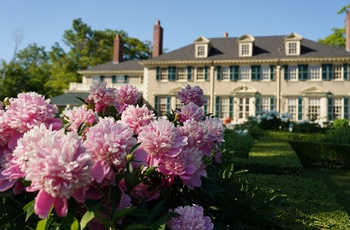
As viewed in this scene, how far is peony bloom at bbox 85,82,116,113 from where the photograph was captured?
93.2 inches

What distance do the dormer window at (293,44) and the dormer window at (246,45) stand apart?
2677 mm

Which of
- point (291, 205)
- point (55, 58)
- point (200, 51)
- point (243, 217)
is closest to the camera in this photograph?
point (243, 217)

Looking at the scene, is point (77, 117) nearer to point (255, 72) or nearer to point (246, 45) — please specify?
point (255, 72)

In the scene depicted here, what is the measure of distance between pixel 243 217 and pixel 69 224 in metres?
1.28

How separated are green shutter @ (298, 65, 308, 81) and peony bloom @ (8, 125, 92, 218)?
26370mm

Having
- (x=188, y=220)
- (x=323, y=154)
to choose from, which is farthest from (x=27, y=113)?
(x=323, y=154)

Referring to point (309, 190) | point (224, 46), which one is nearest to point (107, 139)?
point (309, 190)

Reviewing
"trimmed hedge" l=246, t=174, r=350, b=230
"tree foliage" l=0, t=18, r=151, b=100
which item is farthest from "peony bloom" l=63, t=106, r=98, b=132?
"tree foliage" l=0, t=18, r=151, b=100

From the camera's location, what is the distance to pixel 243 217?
6.96ft

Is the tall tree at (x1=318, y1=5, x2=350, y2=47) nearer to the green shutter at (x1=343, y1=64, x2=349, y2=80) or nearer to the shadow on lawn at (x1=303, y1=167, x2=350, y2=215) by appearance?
the green shutter at (x1=343, y1=64, x2=349, y2=80)

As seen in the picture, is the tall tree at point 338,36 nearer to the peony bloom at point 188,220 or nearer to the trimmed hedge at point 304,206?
the trimmed hedge at point 304,206

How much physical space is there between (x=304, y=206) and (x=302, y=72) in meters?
23.9

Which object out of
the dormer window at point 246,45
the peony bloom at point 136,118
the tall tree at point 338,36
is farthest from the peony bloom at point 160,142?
the tall tree at point 338,36

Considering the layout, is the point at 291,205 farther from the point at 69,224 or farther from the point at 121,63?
the point at 121,63
